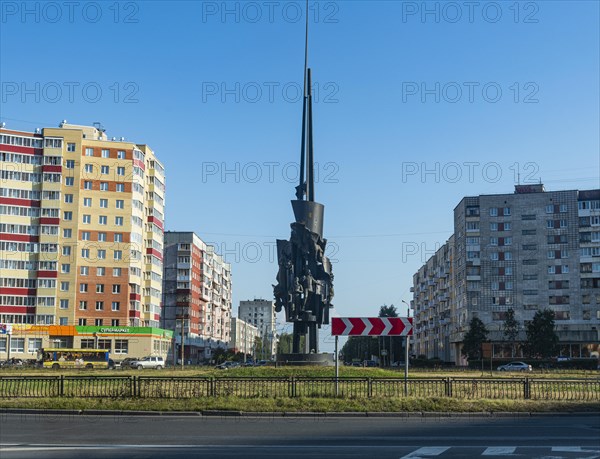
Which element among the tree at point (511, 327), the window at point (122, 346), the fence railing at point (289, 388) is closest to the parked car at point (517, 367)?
the tree at point (511, 327)

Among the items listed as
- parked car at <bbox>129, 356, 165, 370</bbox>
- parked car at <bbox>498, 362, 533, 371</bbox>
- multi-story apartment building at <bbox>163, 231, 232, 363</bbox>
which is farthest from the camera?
multi-story apartment building at <bbox>163, 231, 232, 363</bbox>

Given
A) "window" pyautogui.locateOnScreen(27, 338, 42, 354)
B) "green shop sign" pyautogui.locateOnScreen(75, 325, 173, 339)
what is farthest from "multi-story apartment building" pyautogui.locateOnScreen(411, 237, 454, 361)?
"window" pyautogui.locateOnScreen(27, 338, 42, 354)

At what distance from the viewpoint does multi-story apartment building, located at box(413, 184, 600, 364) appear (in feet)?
362

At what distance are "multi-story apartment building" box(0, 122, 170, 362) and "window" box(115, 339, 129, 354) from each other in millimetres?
2440

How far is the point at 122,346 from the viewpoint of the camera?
99.3 meters

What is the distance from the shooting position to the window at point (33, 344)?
94062 millimetres

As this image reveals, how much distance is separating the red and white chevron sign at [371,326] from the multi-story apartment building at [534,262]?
286ft

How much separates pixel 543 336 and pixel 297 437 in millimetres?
88488

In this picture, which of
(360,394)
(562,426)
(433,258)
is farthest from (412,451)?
(433,258)

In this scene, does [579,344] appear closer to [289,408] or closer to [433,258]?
[433,258]

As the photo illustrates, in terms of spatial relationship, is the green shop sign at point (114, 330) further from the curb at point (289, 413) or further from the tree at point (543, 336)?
the curb at point (289, 413)

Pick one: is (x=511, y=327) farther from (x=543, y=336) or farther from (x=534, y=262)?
(x=534, y=262)

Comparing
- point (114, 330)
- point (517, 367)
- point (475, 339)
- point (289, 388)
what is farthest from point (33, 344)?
point (289, 388)

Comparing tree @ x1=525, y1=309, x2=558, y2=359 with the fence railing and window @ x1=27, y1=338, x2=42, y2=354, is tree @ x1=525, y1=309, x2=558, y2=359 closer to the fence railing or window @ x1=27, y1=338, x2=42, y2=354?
window @ x1=27, y1=338, x2=42, y2=354
